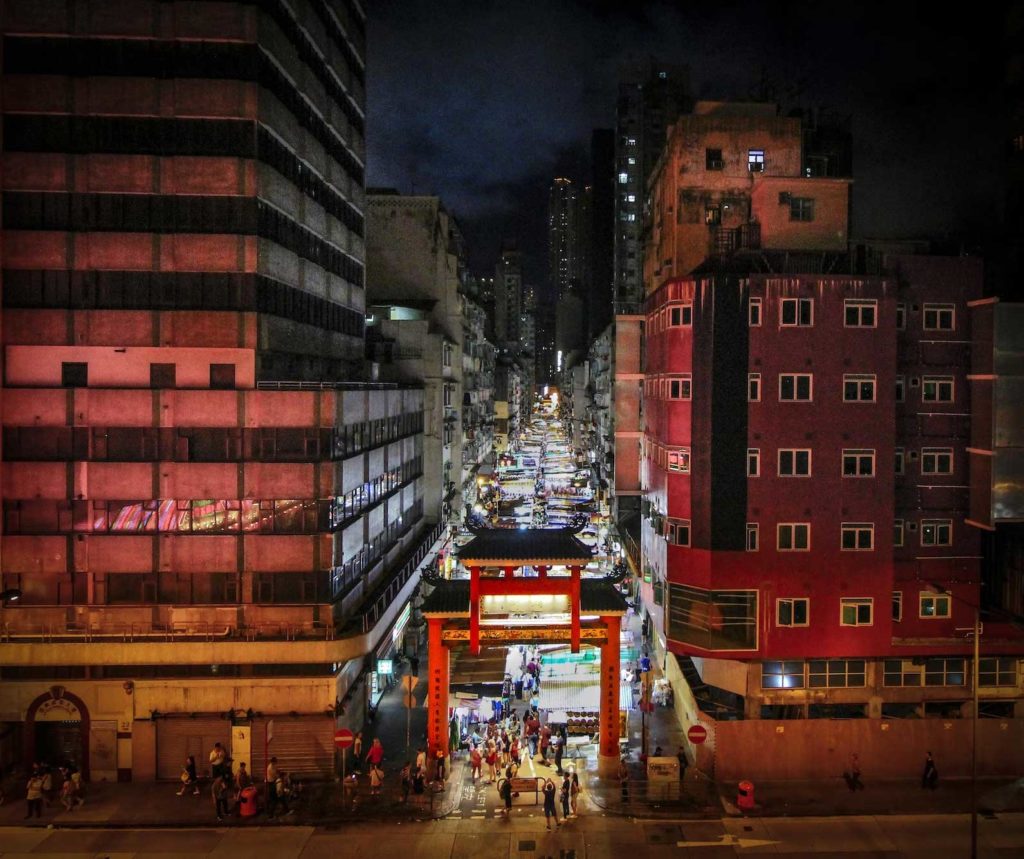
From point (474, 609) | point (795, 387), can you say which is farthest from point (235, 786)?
point (795, 387)

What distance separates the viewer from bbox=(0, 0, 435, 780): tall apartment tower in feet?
94.8

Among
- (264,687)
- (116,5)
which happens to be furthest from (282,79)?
(264,687)

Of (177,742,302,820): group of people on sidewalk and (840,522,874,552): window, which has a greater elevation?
(840,522,874,552): window

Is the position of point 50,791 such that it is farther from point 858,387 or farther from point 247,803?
point 858,387

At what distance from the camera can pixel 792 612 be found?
30.0 metres

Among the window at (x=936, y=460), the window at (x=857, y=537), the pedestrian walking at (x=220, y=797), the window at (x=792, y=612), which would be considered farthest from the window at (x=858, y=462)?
the pedestrian walking at (x=220, y=797)

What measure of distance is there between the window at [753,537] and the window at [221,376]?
71.5 feet

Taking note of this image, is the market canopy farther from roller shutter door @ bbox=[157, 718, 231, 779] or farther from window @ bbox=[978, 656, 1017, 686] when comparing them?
window @ bbox=[978, 656, 1017, 686]

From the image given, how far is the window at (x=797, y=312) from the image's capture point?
30.2m

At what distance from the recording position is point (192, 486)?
29359 millimetres

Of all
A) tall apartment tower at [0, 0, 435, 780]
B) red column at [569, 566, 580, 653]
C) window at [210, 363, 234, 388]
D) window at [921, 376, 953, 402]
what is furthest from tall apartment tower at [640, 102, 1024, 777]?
window at [210, 363, 234, 388]

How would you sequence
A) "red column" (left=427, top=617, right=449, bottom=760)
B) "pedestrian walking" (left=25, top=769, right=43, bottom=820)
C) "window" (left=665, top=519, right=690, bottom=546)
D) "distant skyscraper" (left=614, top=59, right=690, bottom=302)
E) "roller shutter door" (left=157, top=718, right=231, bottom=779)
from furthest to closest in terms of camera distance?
"distant skyscraper" (left=614, top=59, right=690, bottom=302) < "window" (left=665, top=519, right=690, bottom=546) < "red column" (left=427, top=617, right=449, bottom=760) < "roller shutter door" (left=157, top=718, right=231, bottom=779) < "pedestrian walking" (left=25, top=769, right=43, bottom=820)

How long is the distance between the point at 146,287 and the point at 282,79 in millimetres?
11278

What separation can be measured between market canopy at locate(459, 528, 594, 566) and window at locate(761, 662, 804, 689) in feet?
28.1
